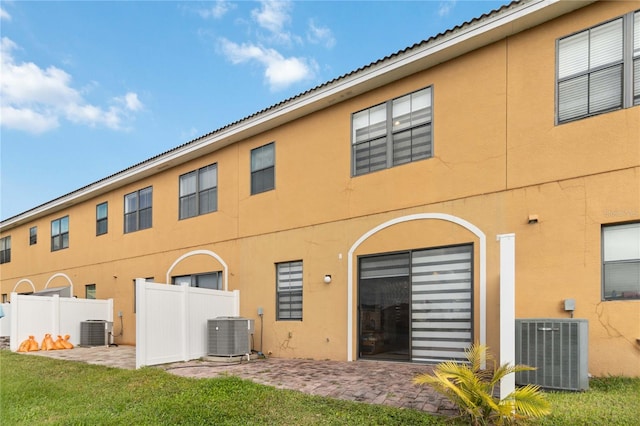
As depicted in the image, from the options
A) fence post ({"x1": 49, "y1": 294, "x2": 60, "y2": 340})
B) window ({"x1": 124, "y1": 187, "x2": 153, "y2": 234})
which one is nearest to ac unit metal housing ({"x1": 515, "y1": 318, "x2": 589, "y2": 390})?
window ({"x1": 124, "y1": 187, "x2": 153, "y2": 234})

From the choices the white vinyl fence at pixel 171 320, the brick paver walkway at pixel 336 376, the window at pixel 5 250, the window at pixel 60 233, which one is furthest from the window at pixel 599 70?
the window at pixel 5 250

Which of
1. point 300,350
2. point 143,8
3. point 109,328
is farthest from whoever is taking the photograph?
point 109,328

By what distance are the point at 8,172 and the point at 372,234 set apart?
33.9ft

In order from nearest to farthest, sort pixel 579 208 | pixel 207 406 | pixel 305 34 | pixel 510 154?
pixel 207 406 < pixel 579 208 < pixel 510 154 < pixel 305 34

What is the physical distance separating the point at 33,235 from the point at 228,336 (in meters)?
17.7

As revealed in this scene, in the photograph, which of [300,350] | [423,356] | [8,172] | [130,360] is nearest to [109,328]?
[130,360]

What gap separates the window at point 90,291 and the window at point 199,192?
6786 mm

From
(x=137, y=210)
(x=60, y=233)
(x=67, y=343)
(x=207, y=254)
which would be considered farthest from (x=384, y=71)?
(x=60, y=233)

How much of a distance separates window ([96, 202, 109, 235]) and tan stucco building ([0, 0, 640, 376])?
580 cm

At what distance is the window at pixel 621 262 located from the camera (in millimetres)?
6172

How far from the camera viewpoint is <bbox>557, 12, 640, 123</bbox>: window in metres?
6.42

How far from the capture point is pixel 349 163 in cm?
969

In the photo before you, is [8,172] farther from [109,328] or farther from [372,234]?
[372,234]

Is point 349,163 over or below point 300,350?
over
